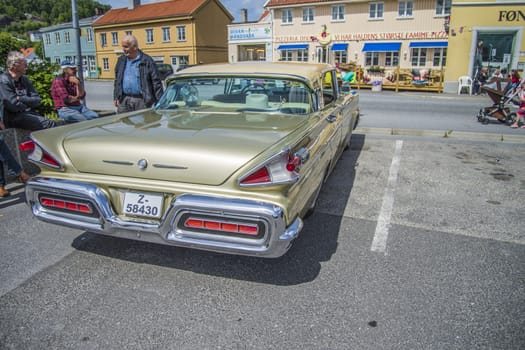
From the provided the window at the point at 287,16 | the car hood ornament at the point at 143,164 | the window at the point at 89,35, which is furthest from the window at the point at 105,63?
the car hood ornament at the point at 143,164

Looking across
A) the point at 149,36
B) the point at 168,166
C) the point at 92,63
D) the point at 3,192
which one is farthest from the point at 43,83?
the point at 92,63

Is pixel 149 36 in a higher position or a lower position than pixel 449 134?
higher

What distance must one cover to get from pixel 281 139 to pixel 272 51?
34.6 meters

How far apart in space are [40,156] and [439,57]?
102ft

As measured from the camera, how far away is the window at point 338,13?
3184 centimetres

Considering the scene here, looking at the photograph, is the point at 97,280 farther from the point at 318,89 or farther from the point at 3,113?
the point at 3,113

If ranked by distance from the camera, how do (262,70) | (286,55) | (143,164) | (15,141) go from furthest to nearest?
1. (286,55)
2. (15,141)
3. (262,70)
4. (143,164)

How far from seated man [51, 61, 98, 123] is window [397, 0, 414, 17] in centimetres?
2908

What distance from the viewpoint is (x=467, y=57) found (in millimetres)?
23891

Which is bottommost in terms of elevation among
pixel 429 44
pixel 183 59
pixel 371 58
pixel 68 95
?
pixel 68 95

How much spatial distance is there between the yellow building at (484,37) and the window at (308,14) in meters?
12.5

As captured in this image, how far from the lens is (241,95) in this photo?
13.5 feet

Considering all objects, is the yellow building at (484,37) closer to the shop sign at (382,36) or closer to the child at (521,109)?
the shop sign at (382,36)

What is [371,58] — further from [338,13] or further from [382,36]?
[338,13]
